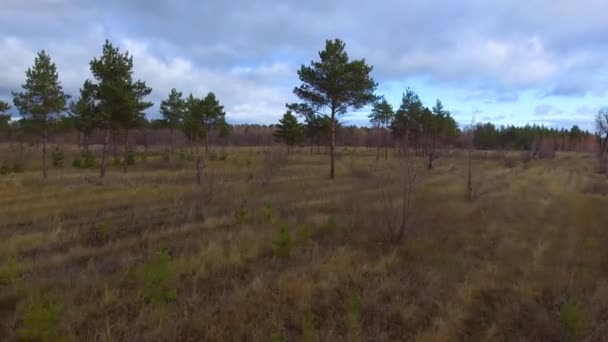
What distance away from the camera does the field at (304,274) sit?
5.87m

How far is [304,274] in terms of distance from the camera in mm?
7516

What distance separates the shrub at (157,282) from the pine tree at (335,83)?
66.4ft

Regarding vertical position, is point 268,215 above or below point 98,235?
above

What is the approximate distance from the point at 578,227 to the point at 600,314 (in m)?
6.93

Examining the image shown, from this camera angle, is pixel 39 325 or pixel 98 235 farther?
pixel 98 235

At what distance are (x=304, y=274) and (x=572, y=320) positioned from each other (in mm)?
4053

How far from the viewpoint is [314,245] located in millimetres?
9367

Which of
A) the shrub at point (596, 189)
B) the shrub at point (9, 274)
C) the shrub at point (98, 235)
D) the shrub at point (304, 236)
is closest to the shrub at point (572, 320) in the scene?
the shrub at point (304, 236)

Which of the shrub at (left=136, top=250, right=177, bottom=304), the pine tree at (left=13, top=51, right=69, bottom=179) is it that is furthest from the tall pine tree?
the shrub at (left=136, top=250, right=177, bottom=304)

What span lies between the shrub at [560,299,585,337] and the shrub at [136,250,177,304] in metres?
5.61

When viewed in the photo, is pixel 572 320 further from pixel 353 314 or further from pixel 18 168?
pixel 18 168

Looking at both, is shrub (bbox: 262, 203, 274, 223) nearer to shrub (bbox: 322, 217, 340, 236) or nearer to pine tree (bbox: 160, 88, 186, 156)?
shrub (bbox: 322, 217, 340, 236)

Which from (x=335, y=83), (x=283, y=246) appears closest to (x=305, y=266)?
(x=283, y=246)

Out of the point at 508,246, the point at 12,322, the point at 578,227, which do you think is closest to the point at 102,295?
the point at 12,322
